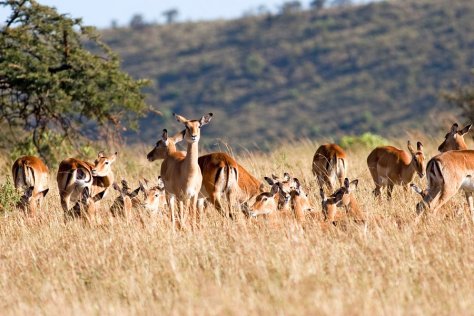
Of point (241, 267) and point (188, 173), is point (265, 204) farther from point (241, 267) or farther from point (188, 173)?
point (241, 267)

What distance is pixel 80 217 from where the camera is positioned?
1050 cm

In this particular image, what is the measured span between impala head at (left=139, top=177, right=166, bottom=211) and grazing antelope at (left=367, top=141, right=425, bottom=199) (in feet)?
8.83

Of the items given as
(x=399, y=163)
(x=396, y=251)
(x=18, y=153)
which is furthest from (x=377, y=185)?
(x=18, y=153)

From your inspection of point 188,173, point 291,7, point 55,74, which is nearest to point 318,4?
point 291,7

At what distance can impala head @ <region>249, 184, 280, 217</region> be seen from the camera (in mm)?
10016

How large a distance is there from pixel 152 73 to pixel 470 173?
202ft

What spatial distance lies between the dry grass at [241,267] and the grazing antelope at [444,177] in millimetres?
204

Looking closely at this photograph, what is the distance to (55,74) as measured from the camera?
1588 cm

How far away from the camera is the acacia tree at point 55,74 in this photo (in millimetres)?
15836

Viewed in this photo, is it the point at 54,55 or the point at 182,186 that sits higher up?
the point at 54,55

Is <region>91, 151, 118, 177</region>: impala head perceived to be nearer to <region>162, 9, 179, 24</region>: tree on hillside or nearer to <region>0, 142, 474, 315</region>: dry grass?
<region>0, 142, 474, 315</region>: dry grass

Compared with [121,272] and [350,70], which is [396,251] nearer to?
[121,272]

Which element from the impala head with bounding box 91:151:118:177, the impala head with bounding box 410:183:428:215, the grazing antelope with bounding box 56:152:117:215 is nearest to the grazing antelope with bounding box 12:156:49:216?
the grazing antelope with bounding box 56:152:117:215

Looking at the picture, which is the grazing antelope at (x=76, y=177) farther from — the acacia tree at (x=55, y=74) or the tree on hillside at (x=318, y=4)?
the tree on hillside at (x=318, y=4)
